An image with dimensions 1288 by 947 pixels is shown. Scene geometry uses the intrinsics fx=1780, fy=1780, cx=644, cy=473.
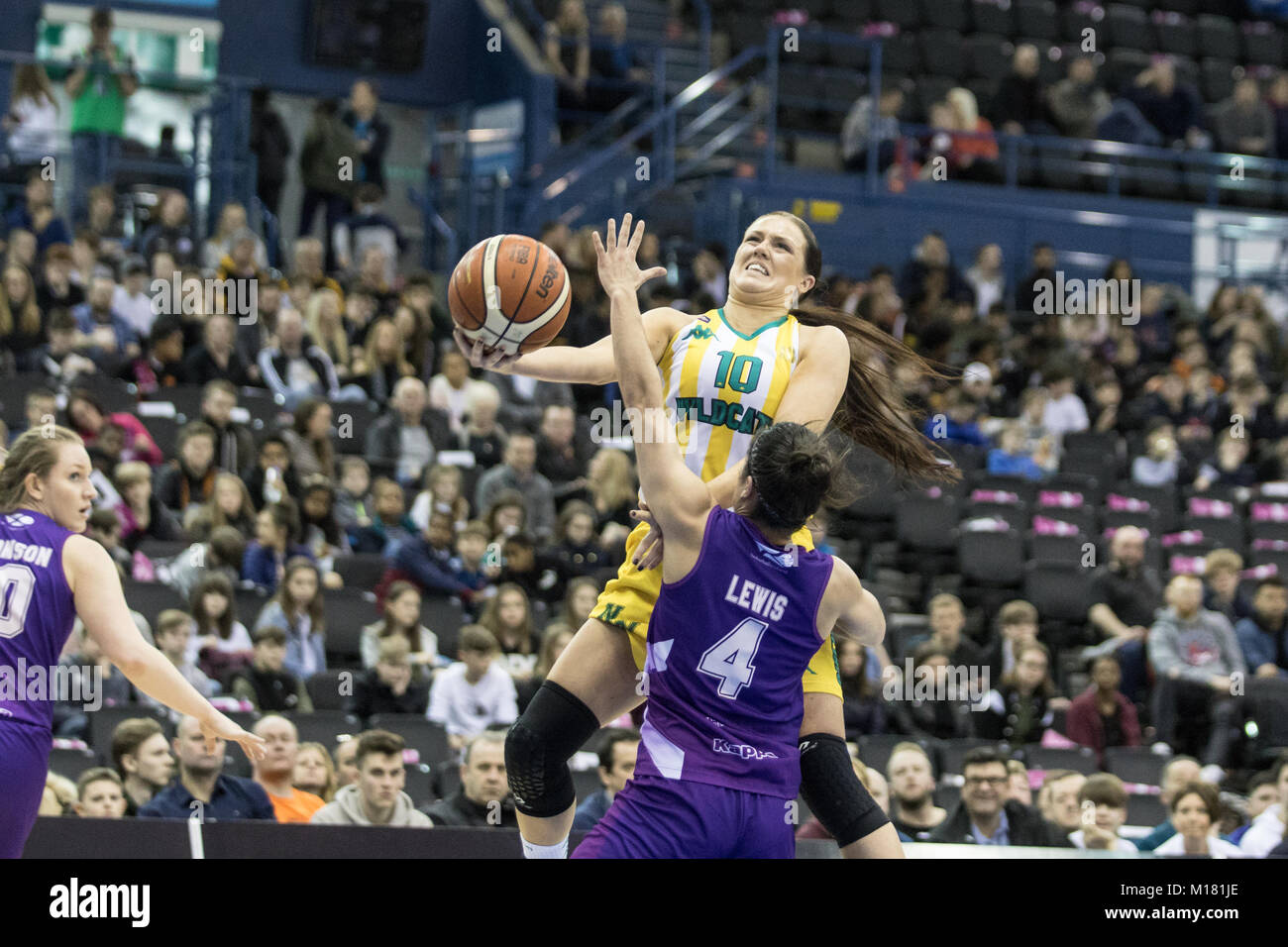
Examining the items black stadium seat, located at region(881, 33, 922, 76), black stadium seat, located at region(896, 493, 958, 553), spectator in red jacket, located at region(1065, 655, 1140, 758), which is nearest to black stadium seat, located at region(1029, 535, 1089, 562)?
black stadium seat, located at region(896, 493, 958, 553)

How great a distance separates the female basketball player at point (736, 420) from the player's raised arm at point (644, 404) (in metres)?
0.11

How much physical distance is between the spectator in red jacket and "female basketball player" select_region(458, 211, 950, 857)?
504cm

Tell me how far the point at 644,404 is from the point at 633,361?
0.13 m

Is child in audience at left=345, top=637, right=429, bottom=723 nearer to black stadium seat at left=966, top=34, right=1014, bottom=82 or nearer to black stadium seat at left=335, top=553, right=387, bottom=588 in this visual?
black stadium seat at left=335, top=553, right=387, bottom=588

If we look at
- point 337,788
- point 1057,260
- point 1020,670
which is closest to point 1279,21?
point 1057,260

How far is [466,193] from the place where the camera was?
1634 cm

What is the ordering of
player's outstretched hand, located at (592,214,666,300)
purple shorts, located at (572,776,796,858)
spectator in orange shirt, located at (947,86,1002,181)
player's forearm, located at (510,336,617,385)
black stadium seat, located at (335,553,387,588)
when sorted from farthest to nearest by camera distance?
spectator in orange shirt, located at (947,86,1002,181) < black stadium seat, located at (335,553,387,588) < player's forearm, located at (510,336,617,385) < player's outstretched hand, located at (592,214,666,300) < purple shorts, located at (572,776,796,858)

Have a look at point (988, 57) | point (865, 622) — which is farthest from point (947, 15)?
point (865, 622)

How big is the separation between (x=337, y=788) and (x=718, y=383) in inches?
146

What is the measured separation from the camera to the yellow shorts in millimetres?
5133

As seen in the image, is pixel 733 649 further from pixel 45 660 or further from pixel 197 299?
pixel 197 299

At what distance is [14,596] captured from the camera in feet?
15.7
